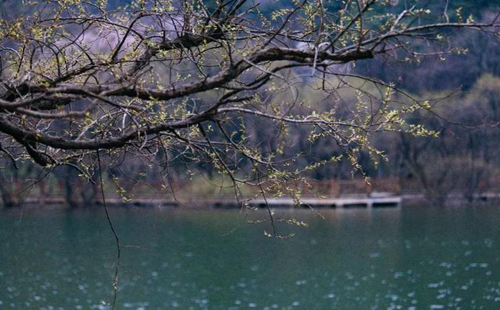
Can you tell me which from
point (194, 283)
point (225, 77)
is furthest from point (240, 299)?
point (225, 77)

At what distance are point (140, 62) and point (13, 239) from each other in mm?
23971

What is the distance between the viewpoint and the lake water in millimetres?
18797

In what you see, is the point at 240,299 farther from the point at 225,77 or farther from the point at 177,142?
the point at 225,77

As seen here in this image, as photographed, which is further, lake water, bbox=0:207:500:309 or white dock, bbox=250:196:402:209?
white dock, bbox=250:196:402:209

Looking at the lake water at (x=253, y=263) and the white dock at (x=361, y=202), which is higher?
the white dock at (x=361, y=202)

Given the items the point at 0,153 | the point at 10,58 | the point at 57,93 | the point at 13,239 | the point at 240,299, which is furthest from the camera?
the point at 13,239

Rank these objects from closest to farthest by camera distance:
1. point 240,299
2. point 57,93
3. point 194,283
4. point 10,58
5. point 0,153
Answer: point 57,93 < point 10,58 < point 0,153 < point 240,299 < point 194,283

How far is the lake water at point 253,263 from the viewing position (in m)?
18.8

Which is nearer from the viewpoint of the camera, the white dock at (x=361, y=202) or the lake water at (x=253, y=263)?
the lake water at (x=253, y=263)

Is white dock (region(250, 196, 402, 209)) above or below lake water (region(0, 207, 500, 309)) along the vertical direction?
above

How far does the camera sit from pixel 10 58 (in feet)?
17.5

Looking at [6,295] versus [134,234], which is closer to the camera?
[6,295]

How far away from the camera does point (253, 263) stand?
2344 centimetres

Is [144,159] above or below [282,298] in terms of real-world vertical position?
above
